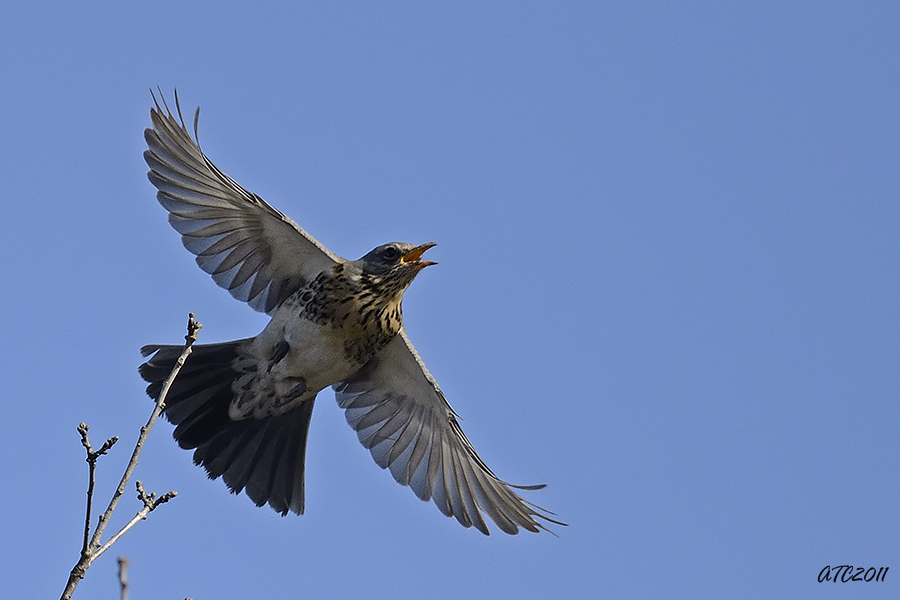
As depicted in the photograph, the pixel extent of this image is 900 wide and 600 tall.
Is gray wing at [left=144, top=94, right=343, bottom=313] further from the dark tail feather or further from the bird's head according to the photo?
the dark tail feather

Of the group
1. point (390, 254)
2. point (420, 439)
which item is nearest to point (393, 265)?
point (390, 254)

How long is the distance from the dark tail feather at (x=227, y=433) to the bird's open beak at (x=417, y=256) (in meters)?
1.45

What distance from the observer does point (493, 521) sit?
930cm

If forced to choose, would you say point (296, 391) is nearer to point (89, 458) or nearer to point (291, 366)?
point (291, 366)

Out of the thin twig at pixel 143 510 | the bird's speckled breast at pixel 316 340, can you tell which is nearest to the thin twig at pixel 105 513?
the thin twig at pixel 143 510

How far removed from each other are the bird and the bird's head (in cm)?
1

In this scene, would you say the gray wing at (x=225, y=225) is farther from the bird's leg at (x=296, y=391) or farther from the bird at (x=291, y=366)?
the bird's leg at (x=296, y=391)

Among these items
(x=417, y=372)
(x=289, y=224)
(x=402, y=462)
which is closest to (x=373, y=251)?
(x=289, y=224)

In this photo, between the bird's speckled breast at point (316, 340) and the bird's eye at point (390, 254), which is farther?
the bird's eye at point (390, 254)

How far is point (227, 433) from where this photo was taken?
30.0 ft

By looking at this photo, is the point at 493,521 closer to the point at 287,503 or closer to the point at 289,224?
the point at 287,503

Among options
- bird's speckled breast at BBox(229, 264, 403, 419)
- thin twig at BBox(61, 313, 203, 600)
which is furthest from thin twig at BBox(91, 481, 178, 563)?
bird's speckled breast at BBox(229, 264, 403, 419)

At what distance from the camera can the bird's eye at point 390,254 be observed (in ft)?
28.8

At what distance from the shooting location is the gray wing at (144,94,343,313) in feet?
28.6
